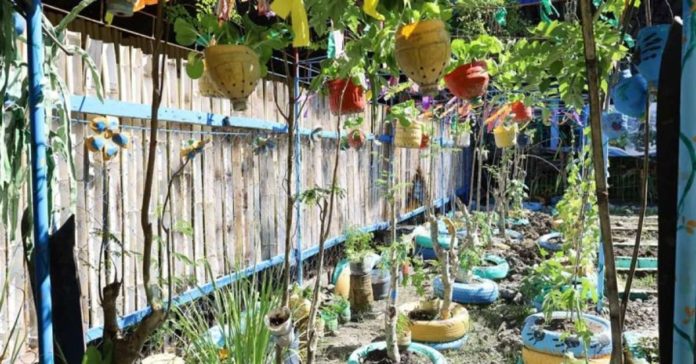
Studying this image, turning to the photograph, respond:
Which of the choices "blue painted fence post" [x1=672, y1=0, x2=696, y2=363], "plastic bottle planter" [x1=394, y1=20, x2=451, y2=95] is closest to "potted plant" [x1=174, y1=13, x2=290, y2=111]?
"plastic bottle planter" [x1=394, y1=20, x2=451, y2=95]

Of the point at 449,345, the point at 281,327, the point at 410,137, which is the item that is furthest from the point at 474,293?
the point at 281,327

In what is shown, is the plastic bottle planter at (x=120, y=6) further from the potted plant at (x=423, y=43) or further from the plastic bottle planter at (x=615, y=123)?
the plastic bottle planter at (x=615, y=123)

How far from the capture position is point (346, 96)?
2.10 m

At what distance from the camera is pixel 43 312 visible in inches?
31.1

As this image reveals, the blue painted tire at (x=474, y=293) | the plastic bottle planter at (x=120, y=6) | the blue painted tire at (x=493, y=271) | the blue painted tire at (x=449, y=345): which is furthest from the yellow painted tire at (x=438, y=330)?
the plastic bottle planter at (x=120, y=6)

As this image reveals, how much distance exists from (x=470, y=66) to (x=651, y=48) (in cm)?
101

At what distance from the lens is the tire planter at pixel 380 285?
467cm

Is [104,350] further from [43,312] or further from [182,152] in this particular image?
[182,152]

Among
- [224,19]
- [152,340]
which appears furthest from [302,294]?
[224,19]

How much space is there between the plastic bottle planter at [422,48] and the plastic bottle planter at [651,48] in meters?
0.50

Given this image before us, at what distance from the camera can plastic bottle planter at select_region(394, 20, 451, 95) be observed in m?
1.25

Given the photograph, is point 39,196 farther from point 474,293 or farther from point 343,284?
point 474,293

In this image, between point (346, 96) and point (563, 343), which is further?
point (563, 343)

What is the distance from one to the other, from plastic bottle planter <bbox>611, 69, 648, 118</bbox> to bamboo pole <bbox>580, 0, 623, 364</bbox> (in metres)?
0.27
